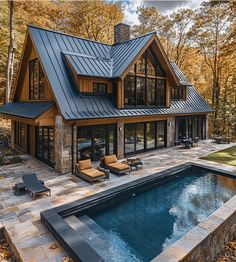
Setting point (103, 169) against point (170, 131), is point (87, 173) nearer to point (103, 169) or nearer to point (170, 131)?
point (103, 169)

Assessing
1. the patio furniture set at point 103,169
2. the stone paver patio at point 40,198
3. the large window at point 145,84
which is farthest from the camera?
the large window at point 145,84

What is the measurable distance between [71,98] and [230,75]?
23090mm

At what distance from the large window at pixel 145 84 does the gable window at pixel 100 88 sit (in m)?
1.39

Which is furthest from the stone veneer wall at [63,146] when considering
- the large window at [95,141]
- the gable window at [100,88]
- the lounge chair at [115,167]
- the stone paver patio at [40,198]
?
the gable window at [100,88]

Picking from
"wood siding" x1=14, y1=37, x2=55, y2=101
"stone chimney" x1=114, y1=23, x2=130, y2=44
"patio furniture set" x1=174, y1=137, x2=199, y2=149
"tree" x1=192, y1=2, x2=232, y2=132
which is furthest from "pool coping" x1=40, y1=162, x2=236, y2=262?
"tree" x1=192, y1=2, x2=232, y2=132

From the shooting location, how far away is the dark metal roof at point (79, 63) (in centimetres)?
1152

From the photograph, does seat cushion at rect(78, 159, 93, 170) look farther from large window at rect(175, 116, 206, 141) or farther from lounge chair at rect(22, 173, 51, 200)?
large window at rect(175, 116, 206, 141)

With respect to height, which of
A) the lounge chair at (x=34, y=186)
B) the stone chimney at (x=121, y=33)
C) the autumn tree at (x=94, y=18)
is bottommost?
the lounge chair at (x=34, y=186)

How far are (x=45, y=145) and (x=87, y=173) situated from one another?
3.98 metres

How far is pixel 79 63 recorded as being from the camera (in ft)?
41.8

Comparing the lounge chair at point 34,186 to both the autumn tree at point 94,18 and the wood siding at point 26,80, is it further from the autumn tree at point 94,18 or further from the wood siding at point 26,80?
the autumn tree at point 94,18

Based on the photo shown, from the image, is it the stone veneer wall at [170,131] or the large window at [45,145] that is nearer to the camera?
the large window at [45,145]

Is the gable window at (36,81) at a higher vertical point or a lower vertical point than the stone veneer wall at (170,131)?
higher

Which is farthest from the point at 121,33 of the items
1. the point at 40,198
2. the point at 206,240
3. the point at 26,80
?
the point at 206,240
